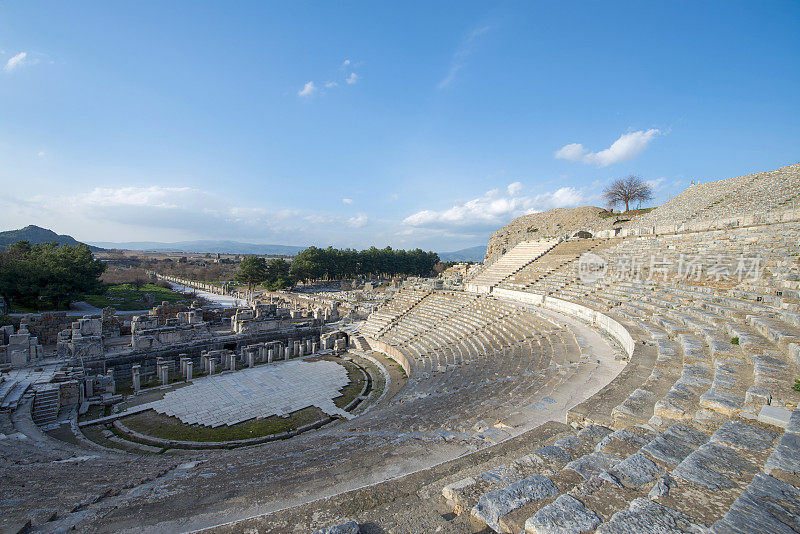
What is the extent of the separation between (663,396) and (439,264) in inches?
2813

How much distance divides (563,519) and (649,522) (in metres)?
0.56

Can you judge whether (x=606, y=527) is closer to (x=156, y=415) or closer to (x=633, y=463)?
(x=633, y=463)

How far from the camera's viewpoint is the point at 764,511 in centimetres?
224

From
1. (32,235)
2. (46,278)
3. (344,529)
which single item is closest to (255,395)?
(344,529)

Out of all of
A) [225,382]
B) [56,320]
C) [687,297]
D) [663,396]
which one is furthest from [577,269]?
[56,320]

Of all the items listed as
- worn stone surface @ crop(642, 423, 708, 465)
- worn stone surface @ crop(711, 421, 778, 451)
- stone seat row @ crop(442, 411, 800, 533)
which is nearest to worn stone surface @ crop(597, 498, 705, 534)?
stone seat row @ crop(442, 411, 800, 533)

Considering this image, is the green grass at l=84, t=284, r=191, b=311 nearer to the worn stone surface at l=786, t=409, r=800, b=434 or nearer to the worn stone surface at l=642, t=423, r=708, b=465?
the worn stone surface at l=642, t=423, r=708, b=465

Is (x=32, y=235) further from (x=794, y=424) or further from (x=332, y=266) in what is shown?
(x=794, y=424)

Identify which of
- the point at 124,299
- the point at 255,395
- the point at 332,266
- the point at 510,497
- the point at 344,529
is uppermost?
the point at 332,266

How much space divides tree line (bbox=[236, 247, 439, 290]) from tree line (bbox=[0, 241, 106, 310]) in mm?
16778

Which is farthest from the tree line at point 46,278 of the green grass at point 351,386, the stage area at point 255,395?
the green grass at point 351,386

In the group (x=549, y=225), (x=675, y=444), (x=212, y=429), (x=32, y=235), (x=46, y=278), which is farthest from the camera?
(x=32, y=235)

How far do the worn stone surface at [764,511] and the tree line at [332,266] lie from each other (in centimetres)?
4400

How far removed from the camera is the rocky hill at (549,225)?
36.7 m
